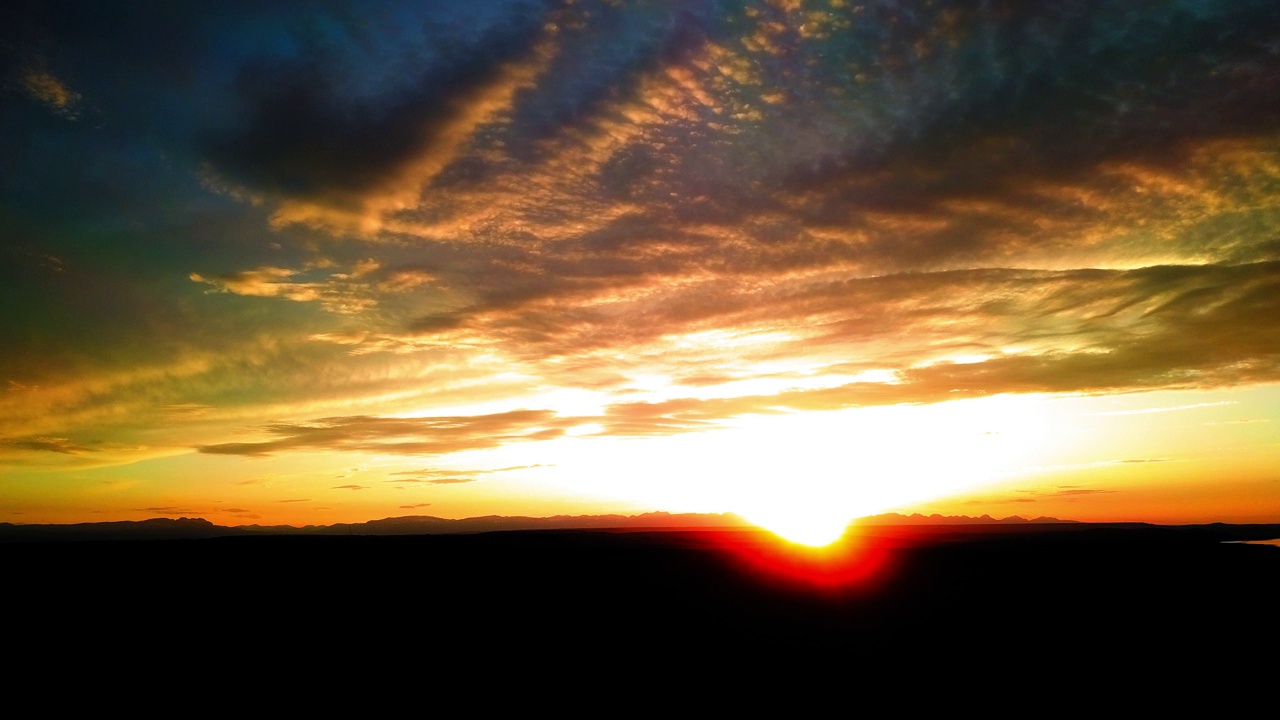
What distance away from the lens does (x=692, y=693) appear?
13977 millimetres

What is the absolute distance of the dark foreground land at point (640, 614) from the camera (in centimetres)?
1705

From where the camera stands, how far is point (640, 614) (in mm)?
21578

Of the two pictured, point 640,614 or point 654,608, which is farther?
point 654,608

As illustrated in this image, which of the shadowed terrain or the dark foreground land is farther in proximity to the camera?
the shadowed terrain

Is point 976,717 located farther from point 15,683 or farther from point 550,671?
point 15,683

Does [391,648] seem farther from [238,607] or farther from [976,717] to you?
[976,717]

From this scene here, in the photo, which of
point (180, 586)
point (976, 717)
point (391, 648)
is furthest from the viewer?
point (180, 586)

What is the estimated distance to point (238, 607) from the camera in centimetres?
2244

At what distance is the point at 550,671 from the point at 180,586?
64.7 feet

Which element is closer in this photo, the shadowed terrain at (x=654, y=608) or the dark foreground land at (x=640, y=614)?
the dark foreground land at (x=640, y=614)

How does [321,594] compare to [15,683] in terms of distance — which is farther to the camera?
[321,594]

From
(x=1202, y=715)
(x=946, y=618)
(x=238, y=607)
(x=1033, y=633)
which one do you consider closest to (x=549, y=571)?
(x=238, y=607)

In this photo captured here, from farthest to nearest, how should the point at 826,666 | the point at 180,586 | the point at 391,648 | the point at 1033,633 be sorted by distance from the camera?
the point at 180,586 → the point at 1033,633 → the point at 391,648 → the point at 826,666

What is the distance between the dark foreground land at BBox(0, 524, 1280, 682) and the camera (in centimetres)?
1705
